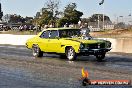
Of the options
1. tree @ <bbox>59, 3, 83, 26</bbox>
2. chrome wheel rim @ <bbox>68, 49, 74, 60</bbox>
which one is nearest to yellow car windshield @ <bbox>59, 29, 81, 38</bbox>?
chrome wheel rim @ <bbox>68, 49, 74, 60</bbox>

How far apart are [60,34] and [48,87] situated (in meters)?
9.13

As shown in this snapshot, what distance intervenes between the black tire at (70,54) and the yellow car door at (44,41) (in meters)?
1.68

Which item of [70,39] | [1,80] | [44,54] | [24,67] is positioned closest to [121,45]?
[44,54]

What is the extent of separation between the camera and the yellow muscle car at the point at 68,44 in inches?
704

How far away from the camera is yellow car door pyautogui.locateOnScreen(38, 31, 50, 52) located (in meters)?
19.9

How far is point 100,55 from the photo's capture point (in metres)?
18.6

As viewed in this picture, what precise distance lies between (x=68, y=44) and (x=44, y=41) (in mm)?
2030

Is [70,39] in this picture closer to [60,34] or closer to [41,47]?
[60,34]

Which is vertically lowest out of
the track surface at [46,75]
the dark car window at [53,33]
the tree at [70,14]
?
the track surface at [46,75]

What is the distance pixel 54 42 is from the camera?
19.2 m

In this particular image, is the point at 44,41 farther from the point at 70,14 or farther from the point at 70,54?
the point at 70,14

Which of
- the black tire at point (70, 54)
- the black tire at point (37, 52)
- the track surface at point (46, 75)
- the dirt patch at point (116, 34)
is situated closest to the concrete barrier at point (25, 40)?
the black tire at point (37, 52)

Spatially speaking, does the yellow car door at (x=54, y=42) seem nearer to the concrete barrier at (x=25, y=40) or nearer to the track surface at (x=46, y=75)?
the track surface at (x=46, y=75)

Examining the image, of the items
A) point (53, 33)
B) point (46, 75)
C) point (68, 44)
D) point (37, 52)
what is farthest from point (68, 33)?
point (46, 75)
